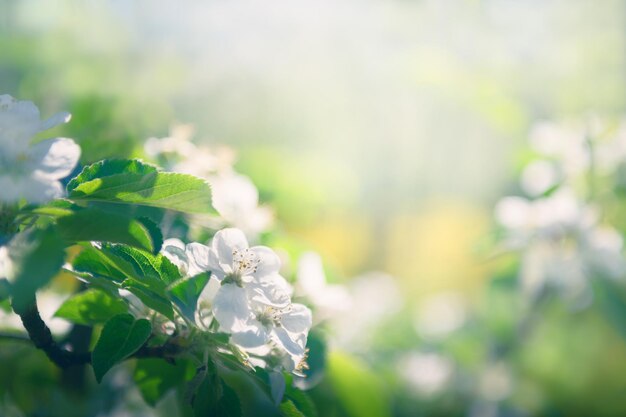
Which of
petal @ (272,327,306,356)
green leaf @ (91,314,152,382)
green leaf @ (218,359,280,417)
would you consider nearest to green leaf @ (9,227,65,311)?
green leaf @ (91,314,152,382)

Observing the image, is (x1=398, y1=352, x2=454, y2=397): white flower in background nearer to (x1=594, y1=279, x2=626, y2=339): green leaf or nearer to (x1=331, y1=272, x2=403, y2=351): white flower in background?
(x1=331, y1=272, x2=403, y2=351): white flower in background

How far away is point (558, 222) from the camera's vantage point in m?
1.21

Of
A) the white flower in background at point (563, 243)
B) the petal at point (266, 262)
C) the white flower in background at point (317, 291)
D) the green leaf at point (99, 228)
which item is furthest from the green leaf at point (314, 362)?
the white flower in background at point (563, 243)

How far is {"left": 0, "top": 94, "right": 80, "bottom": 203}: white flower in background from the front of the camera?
511 mm

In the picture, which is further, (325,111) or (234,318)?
(325,111)

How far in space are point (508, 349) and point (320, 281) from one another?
2.75 feet

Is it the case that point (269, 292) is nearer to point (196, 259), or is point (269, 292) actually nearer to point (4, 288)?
point (196, 259)

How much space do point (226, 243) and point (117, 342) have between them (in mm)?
133

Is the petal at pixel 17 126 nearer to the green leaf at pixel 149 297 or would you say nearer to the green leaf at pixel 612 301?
the green leaf at pixel 149 297

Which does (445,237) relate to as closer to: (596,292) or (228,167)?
(596,292)

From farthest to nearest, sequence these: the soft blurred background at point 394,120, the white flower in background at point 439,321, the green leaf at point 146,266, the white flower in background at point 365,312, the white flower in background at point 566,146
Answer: the white flower in background at point 439,321
the soft blurred background at point 394,120
the white flower in background at point 365,312
the white flower in background at point 566,146
the green leaf at point 146,266

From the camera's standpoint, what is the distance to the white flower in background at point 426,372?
174 cm

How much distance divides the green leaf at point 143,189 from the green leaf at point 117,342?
0.11m

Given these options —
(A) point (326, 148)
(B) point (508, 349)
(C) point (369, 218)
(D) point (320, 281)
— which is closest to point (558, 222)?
(B) point (508, 349)
